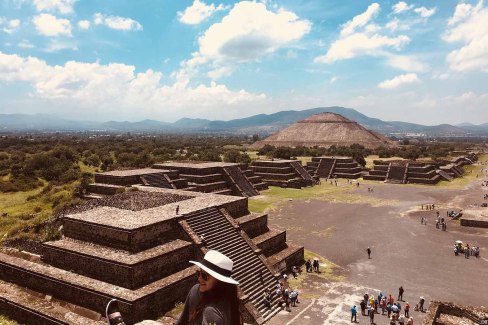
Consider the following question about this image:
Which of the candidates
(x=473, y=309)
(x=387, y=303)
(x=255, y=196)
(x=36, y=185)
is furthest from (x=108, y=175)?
(x=473, y=309)

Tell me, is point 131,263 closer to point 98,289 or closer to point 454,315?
point 98,289

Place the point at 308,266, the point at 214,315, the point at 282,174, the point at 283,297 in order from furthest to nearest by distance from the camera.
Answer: the point at 282,174, the point at 308,266, the point at 283,297, the point at 214,315

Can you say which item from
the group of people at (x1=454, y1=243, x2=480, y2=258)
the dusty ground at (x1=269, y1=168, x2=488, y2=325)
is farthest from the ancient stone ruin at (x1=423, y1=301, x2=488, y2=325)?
the group of people at (x1=454, y1=243, x2=480, y2=258)

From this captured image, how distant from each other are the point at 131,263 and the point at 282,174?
36946mm

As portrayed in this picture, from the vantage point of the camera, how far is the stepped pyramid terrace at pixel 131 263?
42.9 ft

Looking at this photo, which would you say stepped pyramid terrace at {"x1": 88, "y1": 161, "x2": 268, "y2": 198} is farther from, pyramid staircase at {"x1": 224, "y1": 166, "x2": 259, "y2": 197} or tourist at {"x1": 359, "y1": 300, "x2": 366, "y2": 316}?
tourist at {"x1": 359, "y1": 300, "x2": 366, "y2": 316}

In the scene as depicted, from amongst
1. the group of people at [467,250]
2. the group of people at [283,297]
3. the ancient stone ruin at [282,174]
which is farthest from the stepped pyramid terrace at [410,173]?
the group of people at [283,297]

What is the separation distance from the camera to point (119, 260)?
13531 millimetres

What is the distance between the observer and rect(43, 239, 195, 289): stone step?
13.4 meters

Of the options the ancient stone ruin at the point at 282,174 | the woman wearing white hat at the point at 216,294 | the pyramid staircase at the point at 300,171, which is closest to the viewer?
the woman wearing white hat at the point at 216,294

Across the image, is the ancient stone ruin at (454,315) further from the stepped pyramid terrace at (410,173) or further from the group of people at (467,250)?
the stepped pyramid terrace at (410,173)

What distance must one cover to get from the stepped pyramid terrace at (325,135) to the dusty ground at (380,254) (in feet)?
250

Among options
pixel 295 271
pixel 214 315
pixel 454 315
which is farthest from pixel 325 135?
pixel 214 315

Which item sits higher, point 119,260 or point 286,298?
point 119,260
